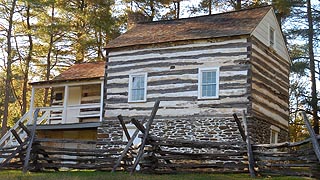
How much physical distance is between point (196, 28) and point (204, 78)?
280 centimetres

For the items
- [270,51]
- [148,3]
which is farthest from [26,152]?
[148,3]

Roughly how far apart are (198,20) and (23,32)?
14.5m

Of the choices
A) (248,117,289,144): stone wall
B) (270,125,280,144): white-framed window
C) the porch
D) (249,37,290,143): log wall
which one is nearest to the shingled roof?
(249,37,290,143): log wall

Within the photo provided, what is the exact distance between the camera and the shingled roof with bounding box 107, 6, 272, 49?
65.0 feet

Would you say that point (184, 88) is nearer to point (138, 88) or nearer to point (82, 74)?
point (138, 88)

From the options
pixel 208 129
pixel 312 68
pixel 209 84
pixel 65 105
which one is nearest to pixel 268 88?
pixel 209 84

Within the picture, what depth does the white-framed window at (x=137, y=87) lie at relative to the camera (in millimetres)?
20781

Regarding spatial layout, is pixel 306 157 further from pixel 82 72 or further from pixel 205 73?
pixel 82 72

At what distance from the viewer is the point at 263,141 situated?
1950cm

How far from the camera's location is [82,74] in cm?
2403

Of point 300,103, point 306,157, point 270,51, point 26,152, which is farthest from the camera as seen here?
point 300,103

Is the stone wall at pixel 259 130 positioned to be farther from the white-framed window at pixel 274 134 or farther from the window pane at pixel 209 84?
the window pane at pixel 209 84

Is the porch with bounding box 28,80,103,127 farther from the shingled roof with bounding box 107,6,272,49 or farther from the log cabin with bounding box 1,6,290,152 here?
the shingled roof with bounding box 107,6,272,49

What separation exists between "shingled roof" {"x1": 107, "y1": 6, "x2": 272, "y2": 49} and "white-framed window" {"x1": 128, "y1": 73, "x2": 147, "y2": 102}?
57.4 inches
